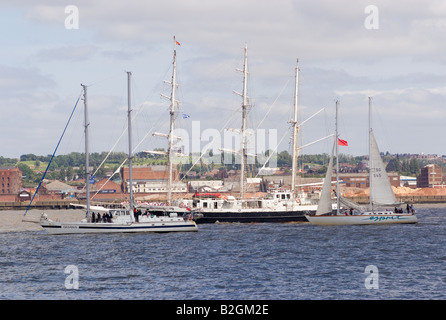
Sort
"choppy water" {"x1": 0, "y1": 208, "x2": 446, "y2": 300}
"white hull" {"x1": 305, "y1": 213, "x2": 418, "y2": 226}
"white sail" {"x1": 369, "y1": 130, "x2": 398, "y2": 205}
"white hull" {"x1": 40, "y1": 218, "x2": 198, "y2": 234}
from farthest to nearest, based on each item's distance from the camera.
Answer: "white sail" {"x1": 369, "y1": 130, "x2": 398, "y2": 205} < "white hull" {"x1": 305, "y1": 213, "x2": 418, "y2": 226} < "white hull" {"x1": 40, "y1": 218, "x2": 198, "y2": 234} < "choppy water" {"x1": 0, "y1": 208, "x2": 446, "y2": 300}

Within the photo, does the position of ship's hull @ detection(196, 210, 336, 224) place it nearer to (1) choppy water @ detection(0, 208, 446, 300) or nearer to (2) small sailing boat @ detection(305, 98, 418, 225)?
(2) small sailing boat @ detection(305, 98, 418, 225)

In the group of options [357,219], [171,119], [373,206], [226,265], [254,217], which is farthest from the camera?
[171,119]

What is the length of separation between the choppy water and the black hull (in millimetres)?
17124

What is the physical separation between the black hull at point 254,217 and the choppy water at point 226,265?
17124mm

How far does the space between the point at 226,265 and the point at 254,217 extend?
44.4 m

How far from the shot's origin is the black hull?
294ft

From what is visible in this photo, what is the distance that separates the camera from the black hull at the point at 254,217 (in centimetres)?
8962

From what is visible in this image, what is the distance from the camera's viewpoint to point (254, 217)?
89.5 meters

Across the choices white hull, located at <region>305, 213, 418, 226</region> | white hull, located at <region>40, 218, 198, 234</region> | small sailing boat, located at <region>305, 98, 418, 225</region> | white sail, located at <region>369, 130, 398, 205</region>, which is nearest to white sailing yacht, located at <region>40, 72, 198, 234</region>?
white hull, located at <region>40, 218, 198, 234</region>

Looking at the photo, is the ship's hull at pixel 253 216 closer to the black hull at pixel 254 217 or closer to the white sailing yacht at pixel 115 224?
the black hull at pixel 254 217

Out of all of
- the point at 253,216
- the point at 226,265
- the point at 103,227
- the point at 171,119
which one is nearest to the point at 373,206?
the point at 253,216

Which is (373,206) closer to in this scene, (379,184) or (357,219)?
(379,184)

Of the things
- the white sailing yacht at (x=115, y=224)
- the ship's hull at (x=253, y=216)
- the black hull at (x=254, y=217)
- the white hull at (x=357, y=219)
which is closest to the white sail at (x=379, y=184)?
the white hull at (x=357, y=219)
